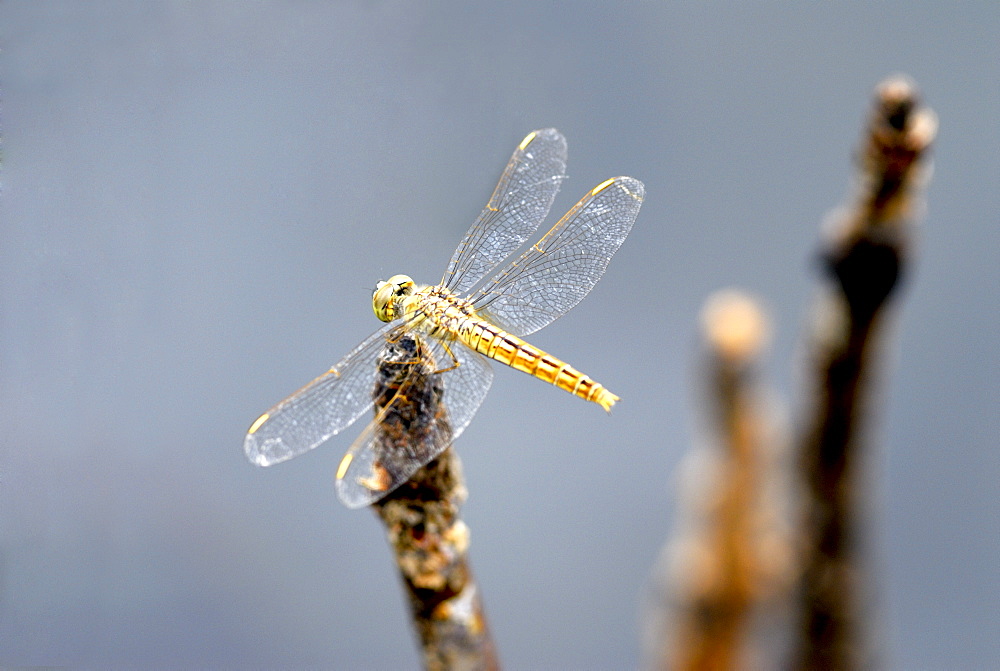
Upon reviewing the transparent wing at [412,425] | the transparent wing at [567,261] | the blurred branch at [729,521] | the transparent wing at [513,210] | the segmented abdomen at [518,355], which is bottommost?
the blurred branch at [729,521]

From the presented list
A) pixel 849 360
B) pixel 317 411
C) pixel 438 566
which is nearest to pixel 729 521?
pixel 849 360

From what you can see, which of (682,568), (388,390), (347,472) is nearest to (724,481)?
(682,568)

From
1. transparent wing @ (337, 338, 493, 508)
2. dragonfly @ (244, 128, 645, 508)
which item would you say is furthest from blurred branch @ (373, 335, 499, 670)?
dragonfly @ (244, 128, 645, 508)

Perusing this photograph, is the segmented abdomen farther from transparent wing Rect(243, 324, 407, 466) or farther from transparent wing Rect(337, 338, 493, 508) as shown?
transparent wing Rect(243, 324, 407, 466)

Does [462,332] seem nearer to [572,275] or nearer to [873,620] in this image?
[572,275]

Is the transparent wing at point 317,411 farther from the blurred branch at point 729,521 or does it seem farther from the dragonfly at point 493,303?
the blurred branch at point 729,521

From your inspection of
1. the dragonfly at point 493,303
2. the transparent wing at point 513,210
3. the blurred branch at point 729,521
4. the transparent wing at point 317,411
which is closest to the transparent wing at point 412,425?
the dragonfly at point 493,303
